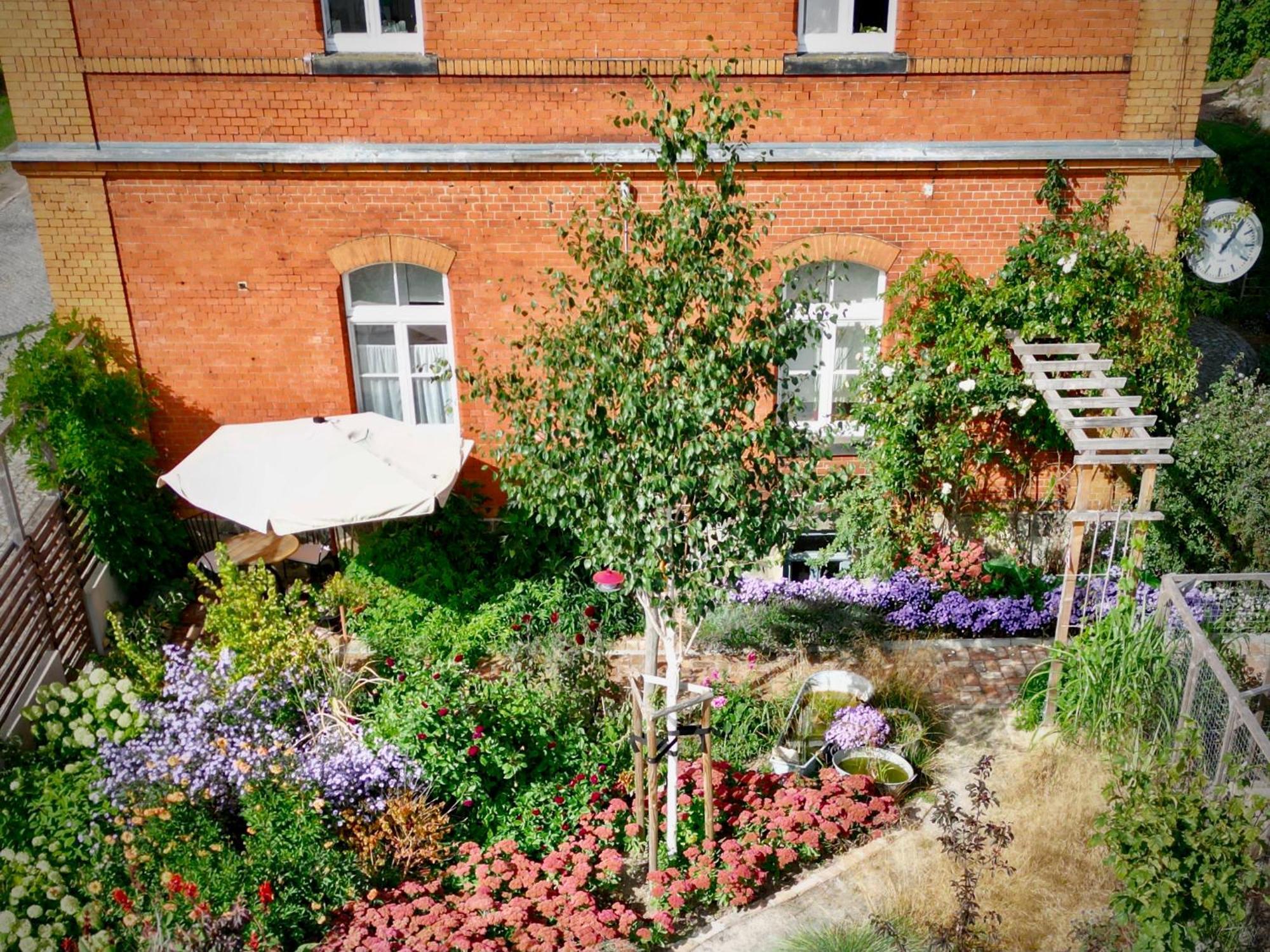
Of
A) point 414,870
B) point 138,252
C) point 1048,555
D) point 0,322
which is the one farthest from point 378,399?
point 0,322

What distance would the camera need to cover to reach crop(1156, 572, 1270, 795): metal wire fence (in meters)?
6.21

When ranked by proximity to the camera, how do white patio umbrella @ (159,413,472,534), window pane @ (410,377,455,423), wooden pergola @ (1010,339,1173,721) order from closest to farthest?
wooden pergola @ (1010,339,1173,721) → white patio umbrella @ (159,413,472,534) → window pane @ (410,377,455,423)

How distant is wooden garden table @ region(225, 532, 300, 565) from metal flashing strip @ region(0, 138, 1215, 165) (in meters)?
3.45

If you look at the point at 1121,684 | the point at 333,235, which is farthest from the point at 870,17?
the point at 1121,684

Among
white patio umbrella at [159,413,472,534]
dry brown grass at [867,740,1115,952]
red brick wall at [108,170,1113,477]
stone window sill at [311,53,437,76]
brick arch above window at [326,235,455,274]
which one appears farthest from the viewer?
brick arch above window at [326,235,455,274]

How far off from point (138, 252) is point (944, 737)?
27.2ft

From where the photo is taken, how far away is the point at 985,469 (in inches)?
407

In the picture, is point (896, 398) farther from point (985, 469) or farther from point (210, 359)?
point (210, 359)

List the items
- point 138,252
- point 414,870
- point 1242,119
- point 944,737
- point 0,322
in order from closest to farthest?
1. point 414,870
2. point 944,737
3. point 138,252
4. point 0,322
5. point 1242,119

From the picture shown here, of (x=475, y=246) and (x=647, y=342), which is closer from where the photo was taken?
(x=647, y=342)

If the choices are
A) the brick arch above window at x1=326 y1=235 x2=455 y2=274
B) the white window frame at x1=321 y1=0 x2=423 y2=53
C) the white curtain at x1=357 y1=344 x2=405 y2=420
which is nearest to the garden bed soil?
the white curtain at x1=357 y1=344 x2=405 y2=420

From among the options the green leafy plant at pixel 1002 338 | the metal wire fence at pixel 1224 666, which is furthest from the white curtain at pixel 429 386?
the metal wire fence at pixel 1224 666

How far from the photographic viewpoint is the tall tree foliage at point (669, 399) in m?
5.51

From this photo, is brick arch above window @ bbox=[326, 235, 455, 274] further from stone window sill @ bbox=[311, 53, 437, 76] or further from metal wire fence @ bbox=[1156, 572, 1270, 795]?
metal wire fence @ bbox=[1156, 572, 1270, 795]
